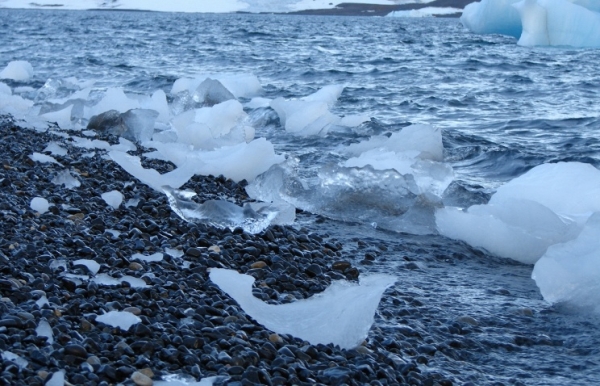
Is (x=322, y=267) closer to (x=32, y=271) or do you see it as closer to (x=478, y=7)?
(x=32, y=271)

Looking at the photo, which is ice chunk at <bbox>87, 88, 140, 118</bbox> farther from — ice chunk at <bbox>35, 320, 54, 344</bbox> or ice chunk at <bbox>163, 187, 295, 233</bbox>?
ice chunk at <bbox>35, 320, 54, 344</bbox>

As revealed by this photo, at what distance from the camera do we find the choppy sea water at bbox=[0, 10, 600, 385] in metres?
3.12

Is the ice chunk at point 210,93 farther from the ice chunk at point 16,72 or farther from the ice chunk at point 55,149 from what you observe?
the ice chunk at point 16,72

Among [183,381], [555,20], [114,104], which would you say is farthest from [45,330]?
[555,20]

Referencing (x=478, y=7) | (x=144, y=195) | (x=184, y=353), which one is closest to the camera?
(x=184, y=353)

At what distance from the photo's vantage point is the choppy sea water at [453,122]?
312 cm

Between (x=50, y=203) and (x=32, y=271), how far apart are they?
4.33 ft

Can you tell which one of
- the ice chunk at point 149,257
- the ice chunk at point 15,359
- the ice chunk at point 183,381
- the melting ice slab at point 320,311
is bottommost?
the ice chunk at point 149,257

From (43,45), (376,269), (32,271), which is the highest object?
(32,271)

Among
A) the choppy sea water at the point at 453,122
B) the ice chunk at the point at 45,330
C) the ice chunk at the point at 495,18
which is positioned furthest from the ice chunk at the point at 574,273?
the ice chunk at the point at 495,18

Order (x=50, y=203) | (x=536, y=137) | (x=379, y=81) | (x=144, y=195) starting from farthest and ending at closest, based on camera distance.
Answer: (x=379, y=81) < (x=536, y=137) < (x=144, y=195) < (x=50, y=203)

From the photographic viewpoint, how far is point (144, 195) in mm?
4859

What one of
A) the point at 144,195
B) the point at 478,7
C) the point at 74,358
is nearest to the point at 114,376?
the point at 74,358

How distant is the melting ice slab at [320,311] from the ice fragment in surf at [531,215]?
4.80ft
